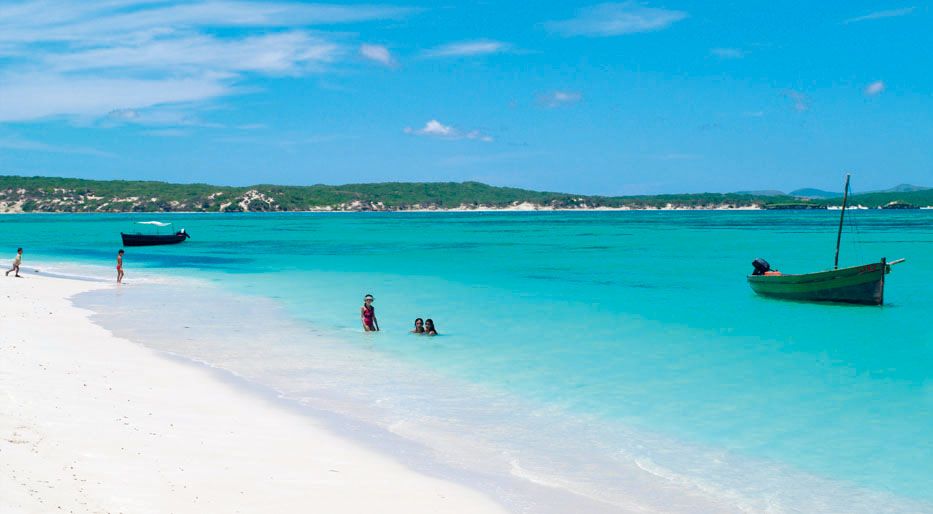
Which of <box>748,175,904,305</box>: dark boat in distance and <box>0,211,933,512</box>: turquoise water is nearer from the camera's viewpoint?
<box>0,211,933,512</box>: turquoise water

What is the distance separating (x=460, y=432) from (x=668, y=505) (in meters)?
4.32

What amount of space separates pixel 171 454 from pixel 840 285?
30.5 meters

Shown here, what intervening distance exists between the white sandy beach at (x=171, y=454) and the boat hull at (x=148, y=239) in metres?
60.6

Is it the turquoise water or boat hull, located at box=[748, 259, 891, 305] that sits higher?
boat hull, located at box=[748, 259, 891, 305]

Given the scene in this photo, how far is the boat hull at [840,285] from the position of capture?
33.8 m

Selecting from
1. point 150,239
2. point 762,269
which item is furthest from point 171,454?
point 150,239

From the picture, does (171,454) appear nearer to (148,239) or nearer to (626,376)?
(626,376)

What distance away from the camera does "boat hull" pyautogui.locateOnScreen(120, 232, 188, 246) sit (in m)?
74.2

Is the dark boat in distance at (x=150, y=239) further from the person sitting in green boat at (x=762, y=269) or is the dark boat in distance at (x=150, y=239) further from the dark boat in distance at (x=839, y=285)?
the dark boat in distance at (x=839, y=285)

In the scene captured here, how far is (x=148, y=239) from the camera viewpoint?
76.2 metres

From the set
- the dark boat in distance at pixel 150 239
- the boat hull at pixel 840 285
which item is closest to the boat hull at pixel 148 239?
the dark boat in distance at pixel 150 239

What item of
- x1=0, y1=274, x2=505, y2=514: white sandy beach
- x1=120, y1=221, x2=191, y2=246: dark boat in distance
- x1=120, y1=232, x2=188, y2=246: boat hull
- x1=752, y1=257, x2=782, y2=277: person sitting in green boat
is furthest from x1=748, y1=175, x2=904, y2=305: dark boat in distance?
x1=120, y1=232, x2=188, y2=246: boat hull

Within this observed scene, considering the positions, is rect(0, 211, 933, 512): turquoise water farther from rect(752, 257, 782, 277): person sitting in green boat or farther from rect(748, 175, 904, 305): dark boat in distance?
rect(752, 257, 782, 277): person sitting in green boat

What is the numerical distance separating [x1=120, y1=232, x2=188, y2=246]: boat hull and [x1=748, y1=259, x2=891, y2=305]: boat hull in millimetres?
57938
